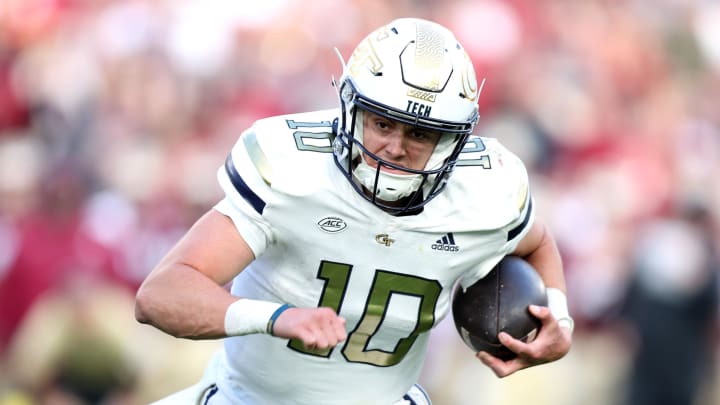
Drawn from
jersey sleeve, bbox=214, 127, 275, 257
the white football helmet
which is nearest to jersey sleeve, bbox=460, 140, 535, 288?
the white football helmet

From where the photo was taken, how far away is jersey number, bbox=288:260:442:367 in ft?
14.5

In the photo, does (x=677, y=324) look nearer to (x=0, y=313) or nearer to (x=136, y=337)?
(x=136, y=337)

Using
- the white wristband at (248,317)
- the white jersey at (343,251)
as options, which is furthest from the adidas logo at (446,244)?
the white wristband at (248,317)

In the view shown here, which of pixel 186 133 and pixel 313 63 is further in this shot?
pixel 313 63

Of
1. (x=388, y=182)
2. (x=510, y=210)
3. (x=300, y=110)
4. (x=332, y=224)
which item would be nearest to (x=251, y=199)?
(x=332, y=224)

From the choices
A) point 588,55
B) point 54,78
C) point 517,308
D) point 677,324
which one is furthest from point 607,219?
point 517,308

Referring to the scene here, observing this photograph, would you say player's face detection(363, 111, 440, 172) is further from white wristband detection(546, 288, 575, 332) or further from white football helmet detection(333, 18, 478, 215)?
white wristband detection(546, 288, 575, 332)

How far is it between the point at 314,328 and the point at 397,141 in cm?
74

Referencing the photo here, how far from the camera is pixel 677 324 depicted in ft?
28.1

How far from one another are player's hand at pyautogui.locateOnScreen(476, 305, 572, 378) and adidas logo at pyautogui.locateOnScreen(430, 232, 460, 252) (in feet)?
0.95

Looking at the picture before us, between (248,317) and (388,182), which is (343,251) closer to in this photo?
(388,182)

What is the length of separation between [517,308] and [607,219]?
5.03m

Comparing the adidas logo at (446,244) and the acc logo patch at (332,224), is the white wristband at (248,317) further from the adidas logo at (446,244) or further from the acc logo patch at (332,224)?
the adidas logo at (446,244)

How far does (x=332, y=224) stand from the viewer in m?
4.36
